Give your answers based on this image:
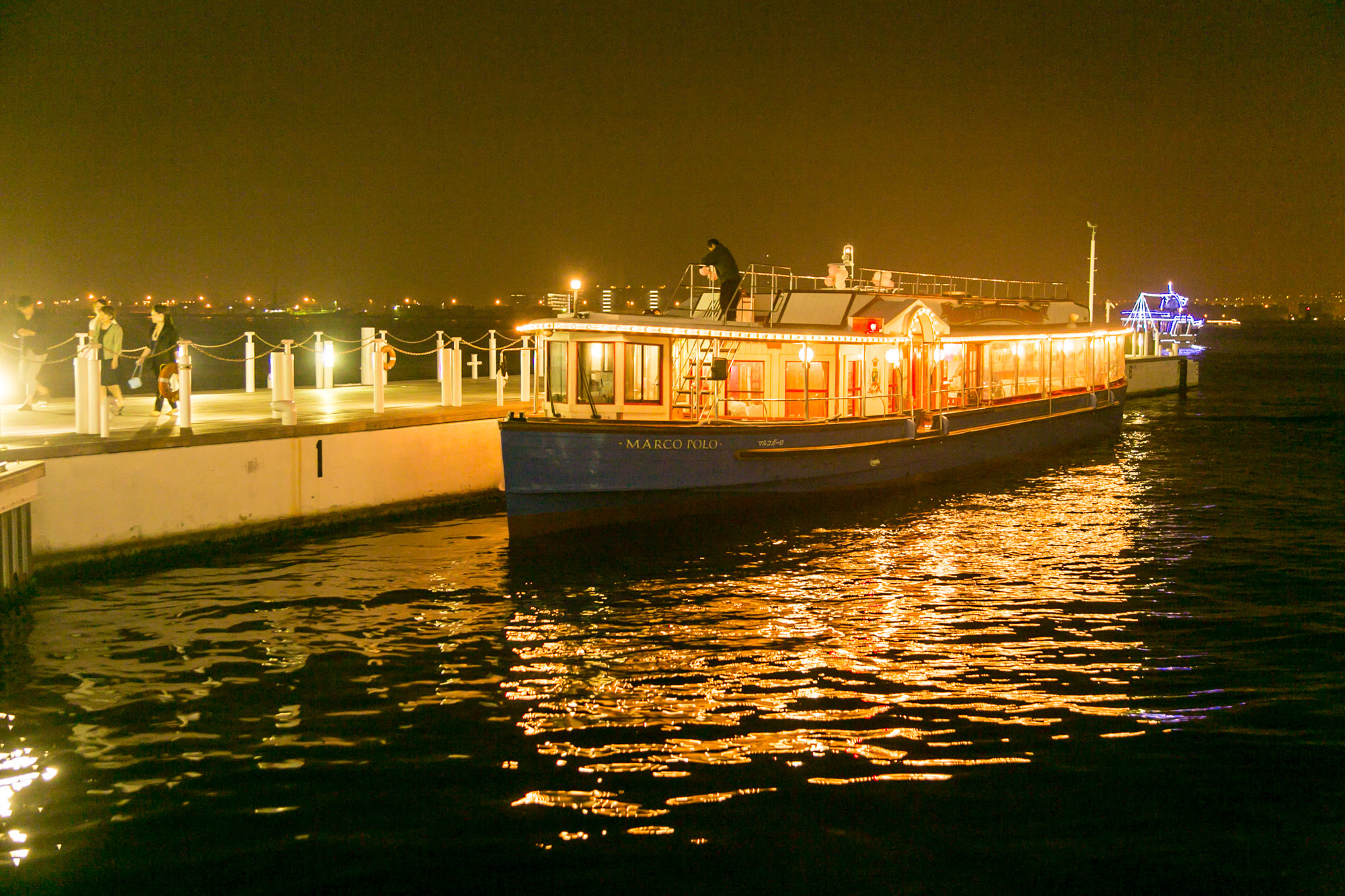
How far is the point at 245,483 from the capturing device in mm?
17000

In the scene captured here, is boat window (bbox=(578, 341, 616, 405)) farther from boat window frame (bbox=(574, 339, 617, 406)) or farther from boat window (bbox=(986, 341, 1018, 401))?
boat window (bbox=(986, 341, 1018, 401))

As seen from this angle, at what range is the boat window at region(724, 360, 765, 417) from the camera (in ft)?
67.3

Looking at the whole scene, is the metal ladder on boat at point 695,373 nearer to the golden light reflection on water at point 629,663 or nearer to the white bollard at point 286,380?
the golden light reflection on water at point 629,663

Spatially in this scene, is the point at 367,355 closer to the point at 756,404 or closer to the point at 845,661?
the point at 756,404

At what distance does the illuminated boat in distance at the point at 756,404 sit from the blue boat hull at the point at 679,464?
1.0 inches

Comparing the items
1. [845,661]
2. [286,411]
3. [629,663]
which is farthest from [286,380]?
[845,661]

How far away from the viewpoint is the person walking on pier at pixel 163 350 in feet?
64.3

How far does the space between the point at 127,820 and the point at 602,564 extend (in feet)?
29.1

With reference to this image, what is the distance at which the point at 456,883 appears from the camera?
6.75m

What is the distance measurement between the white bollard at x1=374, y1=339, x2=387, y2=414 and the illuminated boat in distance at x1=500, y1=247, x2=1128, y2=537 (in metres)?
3.30

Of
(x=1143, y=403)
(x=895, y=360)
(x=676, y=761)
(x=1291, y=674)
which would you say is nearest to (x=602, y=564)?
(x=676, y=761)

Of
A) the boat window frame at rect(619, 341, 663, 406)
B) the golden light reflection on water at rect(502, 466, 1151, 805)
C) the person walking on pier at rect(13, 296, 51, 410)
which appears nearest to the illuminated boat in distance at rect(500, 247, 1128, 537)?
the boat window frame at rect(619, 341, 663, 406)

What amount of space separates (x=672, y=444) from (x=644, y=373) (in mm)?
1361

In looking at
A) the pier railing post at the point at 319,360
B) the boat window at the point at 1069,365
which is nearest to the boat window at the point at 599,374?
the pier railing post at the point at 319,360
